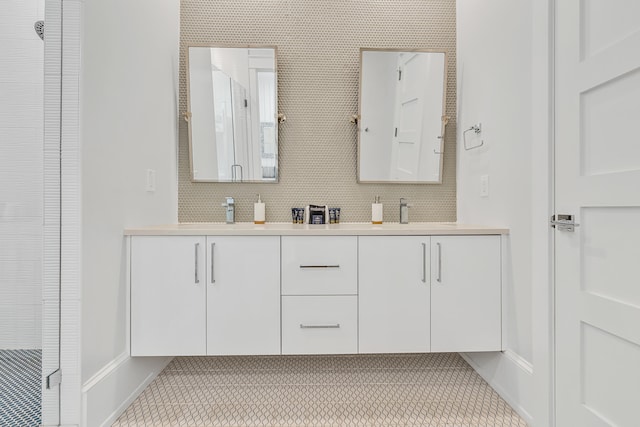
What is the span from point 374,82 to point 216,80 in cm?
98

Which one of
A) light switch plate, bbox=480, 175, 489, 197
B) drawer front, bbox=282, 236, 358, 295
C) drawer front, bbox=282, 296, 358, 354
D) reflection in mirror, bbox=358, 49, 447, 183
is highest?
reflection in mirror, bbox=358, 49, 447, 183

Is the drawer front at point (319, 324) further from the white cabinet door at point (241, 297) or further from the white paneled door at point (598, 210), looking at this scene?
the white paneled door at point (598, 210)

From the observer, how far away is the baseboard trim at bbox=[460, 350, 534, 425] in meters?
1.55

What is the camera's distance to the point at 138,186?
1.79 meters

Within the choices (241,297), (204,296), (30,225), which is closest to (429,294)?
(241,297)

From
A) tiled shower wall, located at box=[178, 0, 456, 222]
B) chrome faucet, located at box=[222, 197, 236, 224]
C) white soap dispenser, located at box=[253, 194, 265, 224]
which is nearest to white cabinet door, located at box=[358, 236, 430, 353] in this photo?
tiled shower wall, located at box=[178, 0, 456, 222]

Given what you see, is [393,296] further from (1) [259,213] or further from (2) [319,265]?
(1) [259,213]

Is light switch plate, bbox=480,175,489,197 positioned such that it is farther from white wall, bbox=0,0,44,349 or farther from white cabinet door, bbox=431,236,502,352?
white wall, bbox=0,0,44,349

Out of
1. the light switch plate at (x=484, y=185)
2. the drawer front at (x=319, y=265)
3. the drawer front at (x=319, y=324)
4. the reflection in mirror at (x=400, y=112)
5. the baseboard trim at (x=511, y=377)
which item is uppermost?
the reflection in mirror at (x=400, y=112)

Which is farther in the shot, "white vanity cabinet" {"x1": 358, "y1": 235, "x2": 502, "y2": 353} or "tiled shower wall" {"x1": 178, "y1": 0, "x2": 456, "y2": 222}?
"tiled shower wall" {"x1": 178, "y1": 0, "x2": 456, "y2": 222}

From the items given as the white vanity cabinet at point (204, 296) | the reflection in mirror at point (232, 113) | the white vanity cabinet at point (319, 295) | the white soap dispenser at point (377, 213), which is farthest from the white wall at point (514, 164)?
the reflection in mirror at point (232, 113)

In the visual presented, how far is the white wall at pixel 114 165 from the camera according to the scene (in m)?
1.38

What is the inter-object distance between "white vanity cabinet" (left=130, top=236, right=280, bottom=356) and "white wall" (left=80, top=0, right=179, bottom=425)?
0.33 ft

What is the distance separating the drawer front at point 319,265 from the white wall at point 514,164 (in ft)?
2.46
